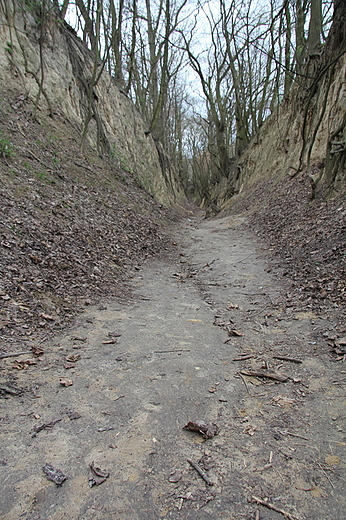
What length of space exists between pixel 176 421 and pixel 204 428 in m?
0.21

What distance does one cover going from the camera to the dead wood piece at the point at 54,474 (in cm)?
167

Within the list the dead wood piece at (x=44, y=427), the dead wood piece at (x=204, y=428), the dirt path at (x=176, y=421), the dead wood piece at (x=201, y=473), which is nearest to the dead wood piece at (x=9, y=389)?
the dirt path at (x=176, y=421)

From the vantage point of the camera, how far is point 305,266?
17.9 ft

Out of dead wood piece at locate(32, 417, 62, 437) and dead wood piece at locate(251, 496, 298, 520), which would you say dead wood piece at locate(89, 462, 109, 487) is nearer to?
dead wood piece at locate(32, 417, 62, 437)

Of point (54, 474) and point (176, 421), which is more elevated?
point (54, 474)

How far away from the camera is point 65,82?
461 inches

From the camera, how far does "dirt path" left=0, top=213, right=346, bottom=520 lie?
1563 mm

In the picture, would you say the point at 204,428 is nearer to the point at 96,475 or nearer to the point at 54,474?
the point at 96,475

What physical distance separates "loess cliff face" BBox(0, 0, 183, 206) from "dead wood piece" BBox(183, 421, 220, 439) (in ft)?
32.9

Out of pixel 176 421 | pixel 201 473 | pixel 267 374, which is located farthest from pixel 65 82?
pixel 201 473

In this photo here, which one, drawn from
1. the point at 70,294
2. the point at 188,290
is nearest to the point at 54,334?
the point at 70,294

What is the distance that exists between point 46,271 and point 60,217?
215 cm

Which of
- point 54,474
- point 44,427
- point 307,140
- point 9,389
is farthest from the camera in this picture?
point 307,140

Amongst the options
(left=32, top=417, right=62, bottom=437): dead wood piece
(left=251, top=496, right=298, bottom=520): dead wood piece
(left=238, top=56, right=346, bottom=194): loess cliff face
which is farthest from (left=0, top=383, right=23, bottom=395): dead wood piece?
(left=238, top=56, right=346, bottom=194): loess cliff face
